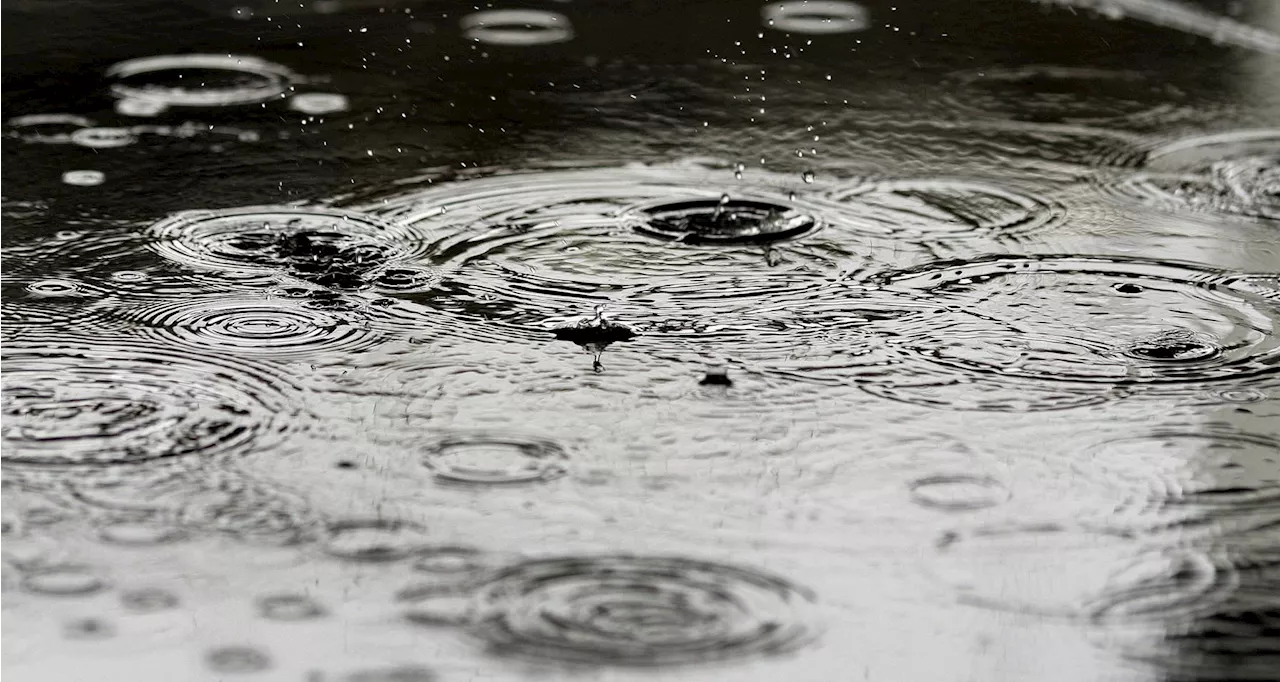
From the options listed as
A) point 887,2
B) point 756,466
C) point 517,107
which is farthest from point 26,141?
point 887,2

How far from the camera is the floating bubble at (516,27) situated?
4617 millimetres

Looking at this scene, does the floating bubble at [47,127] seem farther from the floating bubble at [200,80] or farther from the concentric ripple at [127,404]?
the concentric ripple at [127,404]

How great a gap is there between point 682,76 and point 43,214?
66.1 inches

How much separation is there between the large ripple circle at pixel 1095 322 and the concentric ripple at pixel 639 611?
30.7 inches

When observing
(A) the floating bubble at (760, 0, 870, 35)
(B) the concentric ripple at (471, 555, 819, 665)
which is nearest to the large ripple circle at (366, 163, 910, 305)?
(B) the concentric ripple at (471, 555, 819, 665)

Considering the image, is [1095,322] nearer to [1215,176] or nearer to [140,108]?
[1215,176]

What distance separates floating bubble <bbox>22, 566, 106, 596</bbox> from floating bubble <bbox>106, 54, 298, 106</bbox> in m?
2.27

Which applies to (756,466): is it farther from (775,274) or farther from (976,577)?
(775,274)

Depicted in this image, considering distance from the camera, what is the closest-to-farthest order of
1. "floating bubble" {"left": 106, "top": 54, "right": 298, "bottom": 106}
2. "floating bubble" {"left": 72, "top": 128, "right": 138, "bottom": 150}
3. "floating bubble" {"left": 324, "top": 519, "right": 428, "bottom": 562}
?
"floating bubble" {"left": 324, "top": 519, "right": 428, "bottom": 562} → "floating bubble" {"left": 72, "top": 128, "right": 138, "bottom": 150} → "floating bubble" {"left": 106, "top": 54, "right": 298, "bottom": 106}

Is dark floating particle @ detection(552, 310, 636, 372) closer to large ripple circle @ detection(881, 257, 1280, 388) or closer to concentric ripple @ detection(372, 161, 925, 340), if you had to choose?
concentric ripple @ detection(372, 161, 925, 340)

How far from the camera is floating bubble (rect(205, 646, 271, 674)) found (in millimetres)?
1668

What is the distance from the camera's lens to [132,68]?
4211 millimetres

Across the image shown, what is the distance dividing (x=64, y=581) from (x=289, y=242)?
1278 mm

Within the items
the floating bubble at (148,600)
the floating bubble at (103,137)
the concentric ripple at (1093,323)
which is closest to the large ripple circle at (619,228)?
the concentric ripple at (1093,323)
